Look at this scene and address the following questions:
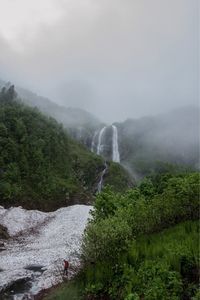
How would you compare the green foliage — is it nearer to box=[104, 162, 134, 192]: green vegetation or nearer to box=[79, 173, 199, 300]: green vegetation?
box=[104, 162, 134, 192]: green vegetation

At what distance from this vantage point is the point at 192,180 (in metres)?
34.1

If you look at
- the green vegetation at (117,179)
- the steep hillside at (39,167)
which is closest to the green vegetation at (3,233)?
the steep hillside at (39,167)

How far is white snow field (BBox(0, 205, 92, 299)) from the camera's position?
35719mm

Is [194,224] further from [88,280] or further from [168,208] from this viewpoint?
[88,280]

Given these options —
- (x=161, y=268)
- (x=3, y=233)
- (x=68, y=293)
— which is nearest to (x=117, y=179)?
(x=3, y=233)

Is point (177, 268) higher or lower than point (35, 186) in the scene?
lower

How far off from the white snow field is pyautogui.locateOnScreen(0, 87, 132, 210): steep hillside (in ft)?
23.2

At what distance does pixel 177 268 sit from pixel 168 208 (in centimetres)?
964

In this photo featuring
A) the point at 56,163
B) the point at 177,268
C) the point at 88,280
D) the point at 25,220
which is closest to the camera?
the point at 177,268

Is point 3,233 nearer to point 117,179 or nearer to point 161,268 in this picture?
point 161,268

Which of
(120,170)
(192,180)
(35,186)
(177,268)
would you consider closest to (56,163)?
(35,186)

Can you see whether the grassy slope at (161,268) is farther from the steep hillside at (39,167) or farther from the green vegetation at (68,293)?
the steep hillside at (39,167)

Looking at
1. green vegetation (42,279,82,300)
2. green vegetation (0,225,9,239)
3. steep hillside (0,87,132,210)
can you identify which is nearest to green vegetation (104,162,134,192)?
steep hillside (0,87,132,210)

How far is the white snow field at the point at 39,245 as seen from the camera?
117ft
